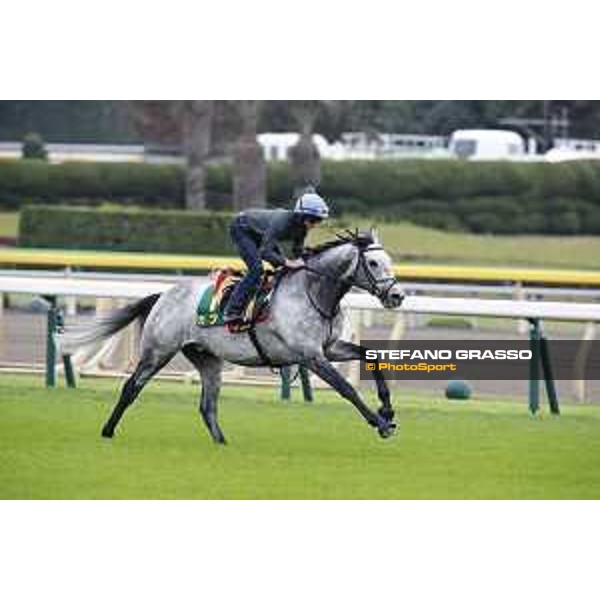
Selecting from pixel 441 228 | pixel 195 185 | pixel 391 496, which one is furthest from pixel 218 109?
pixel 391 496

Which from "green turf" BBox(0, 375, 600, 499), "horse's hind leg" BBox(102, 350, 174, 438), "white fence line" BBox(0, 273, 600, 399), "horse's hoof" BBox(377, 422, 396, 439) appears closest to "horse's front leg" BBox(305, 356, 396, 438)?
"horse's hoof" BBox(377, 422, 396, 439)

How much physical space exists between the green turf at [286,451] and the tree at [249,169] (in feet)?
29.2

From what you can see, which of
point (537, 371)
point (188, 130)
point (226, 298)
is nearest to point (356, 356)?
point (226, 298)

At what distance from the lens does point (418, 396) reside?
13719 millimetres

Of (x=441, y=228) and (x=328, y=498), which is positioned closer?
(x=328, y=498)

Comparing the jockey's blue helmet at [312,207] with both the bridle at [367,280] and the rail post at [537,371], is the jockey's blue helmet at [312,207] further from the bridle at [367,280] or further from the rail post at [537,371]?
the rail post at [537,371]

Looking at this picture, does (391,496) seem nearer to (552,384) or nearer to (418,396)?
(552,384)

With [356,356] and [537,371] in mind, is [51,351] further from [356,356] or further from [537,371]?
[356,356]

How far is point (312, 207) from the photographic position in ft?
34.1

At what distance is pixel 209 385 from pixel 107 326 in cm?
85

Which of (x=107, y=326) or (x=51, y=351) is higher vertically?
(x=107, y=326)

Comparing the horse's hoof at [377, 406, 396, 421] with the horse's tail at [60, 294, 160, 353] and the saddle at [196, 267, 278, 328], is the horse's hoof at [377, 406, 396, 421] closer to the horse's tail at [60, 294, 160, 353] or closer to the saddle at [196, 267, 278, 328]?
the saddle at [196, 267, 278, 328]

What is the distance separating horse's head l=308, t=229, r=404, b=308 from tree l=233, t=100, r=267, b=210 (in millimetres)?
11195

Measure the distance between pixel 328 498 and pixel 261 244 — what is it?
6.06 feet
